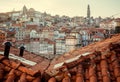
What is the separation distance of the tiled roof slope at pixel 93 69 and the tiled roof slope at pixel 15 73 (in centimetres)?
37

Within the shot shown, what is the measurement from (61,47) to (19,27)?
3425 cm

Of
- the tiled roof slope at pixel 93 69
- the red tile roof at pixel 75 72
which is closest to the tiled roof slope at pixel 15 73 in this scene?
the red tile roof at pixel 75 72

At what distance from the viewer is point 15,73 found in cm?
524

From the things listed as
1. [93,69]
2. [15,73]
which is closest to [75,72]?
[93,69]

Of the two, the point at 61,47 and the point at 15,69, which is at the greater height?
the point at 15,69

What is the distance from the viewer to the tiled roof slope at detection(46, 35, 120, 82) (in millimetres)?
5019

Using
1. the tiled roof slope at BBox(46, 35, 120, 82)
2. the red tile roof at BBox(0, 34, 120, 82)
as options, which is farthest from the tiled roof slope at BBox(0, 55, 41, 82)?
the tiled roof slope at BBox(46, 35, 120, 82)

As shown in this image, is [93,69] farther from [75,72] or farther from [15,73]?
[15,73]

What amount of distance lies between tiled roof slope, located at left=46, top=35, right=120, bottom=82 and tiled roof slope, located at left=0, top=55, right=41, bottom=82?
37 cm

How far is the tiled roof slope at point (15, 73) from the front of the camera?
5.05 meters

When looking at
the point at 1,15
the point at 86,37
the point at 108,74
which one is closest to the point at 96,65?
the point at 108,74

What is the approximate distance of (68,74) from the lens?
5.13 metres

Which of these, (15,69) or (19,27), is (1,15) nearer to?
(19,27)

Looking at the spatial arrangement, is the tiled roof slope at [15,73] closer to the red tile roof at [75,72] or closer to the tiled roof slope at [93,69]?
the red tile roof at [75,72]
